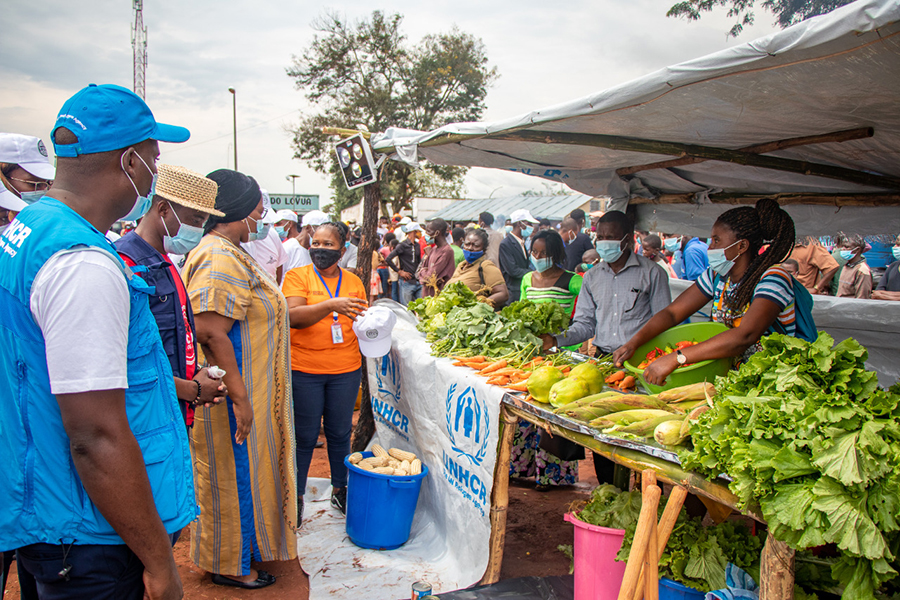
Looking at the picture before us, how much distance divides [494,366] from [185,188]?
2148 millimetres

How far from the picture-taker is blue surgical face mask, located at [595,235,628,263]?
4.39 m

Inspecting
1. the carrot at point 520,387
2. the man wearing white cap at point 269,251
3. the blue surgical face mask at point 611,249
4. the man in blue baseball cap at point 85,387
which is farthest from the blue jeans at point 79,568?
the man wearing white cap at point 269,251

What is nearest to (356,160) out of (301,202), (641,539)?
(641,539)

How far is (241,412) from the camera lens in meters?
3.27

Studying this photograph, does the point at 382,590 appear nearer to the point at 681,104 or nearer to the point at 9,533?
the point at 9,533

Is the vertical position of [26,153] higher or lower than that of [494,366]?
higher

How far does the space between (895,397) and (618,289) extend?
2607 mm

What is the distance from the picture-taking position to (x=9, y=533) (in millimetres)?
1442

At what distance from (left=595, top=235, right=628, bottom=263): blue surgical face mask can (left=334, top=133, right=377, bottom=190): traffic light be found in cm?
246

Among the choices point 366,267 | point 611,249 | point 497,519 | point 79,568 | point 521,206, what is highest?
point 521,206

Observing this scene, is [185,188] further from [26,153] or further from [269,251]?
[269,251]

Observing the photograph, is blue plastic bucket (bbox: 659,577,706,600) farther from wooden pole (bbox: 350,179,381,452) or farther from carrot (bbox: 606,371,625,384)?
wooden pole (bbox: 350,179,381,452)

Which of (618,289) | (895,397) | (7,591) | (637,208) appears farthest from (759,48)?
(7,591)

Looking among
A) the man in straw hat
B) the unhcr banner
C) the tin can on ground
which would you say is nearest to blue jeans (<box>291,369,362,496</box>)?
the unhcr banner
